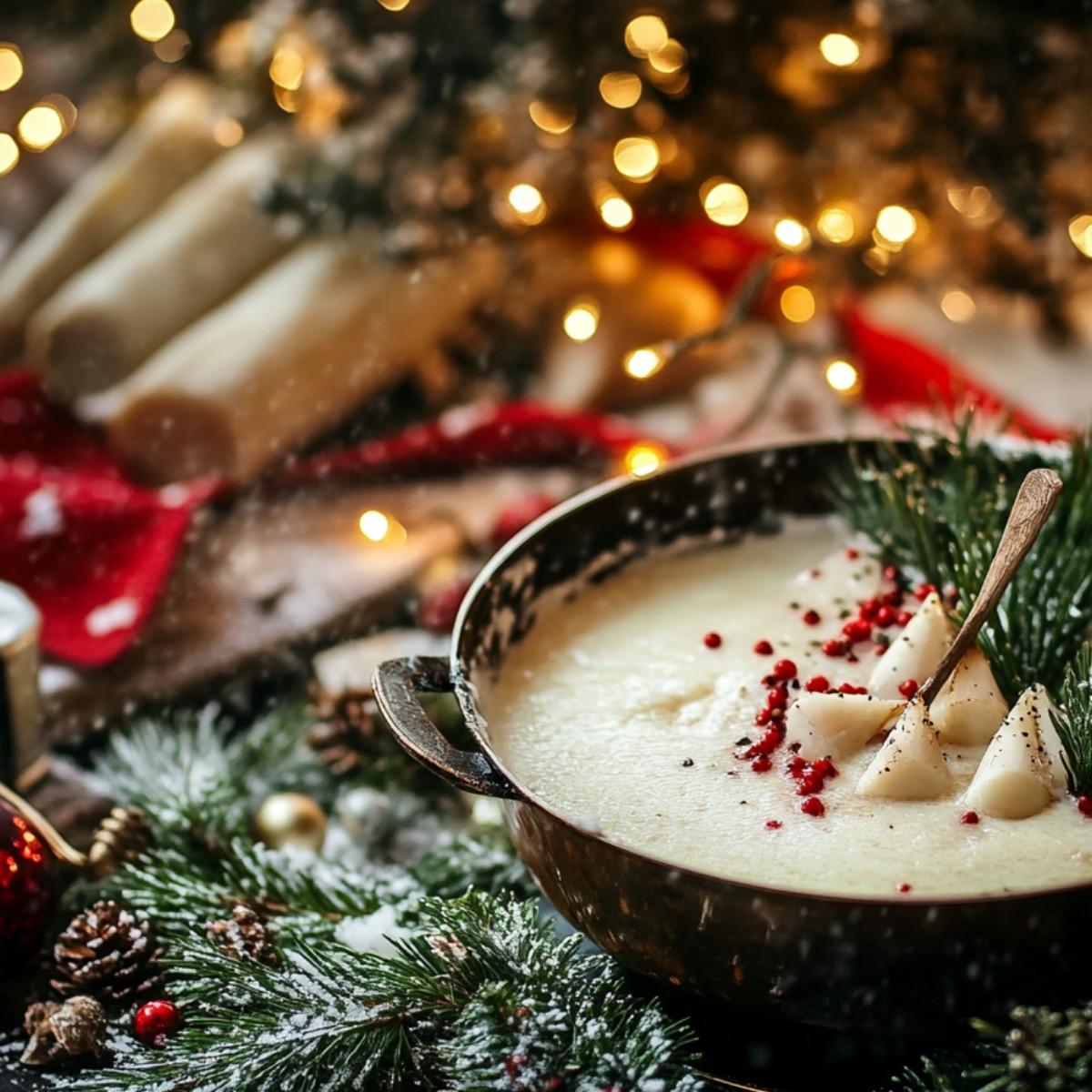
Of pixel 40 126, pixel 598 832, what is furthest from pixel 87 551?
pixel 598 832

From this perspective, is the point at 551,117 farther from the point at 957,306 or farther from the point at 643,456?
the point at 957,306

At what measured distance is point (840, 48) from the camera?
73.7 inches

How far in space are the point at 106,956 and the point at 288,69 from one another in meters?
1.39

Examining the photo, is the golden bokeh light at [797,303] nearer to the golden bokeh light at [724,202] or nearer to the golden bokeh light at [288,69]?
the golden bokeh light at [724,202]

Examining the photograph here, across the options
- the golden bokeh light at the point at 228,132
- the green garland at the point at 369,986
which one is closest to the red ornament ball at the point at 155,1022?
the green garland at the point at 369,986

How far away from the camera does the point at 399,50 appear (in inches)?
72.0

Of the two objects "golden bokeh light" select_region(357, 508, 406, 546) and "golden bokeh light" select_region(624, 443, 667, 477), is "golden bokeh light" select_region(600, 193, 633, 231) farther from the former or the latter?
"golden bokeh light" select_region(357, 508, 406, 546)

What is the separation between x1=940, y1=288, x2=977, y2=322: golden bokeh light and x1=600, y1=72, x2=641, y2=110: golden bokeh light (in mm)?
648

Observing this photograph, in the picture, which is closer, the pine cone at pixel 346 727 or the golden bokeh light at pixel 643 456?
the pine cone at pixel 346 727

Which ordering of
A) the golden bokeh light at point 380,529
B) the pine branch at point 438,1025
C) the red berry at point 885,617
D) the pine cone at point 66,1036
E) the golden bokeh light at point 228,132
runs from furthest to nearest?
the golden bokeh light at point 228,132, the golden bokeh light at point 380,529, the red berry at point 885,617, the pine cone at point 66,1036, the pine branch at point 438,1025

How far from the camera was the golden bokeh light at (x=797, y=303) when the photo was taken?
6.81 ft

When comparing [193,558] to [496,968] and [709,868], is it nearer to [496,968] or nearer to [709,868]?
[496,968]

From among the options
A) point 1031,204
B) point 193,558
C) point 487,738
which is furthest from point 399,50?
point 487,738

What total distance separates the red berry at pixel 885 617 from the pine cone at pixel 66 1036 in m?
0.68
